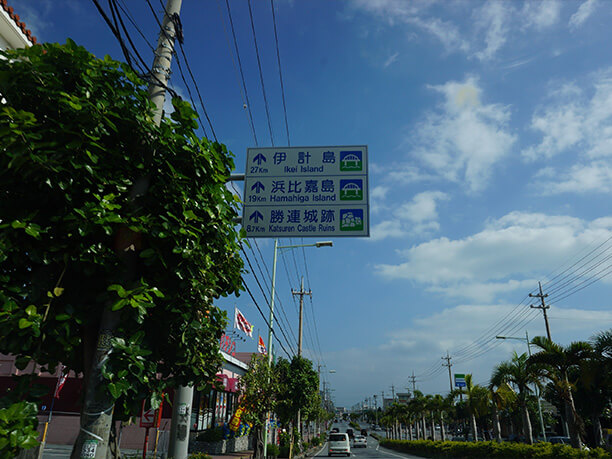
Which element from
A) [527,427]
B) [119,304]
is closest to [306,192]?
[119,304]

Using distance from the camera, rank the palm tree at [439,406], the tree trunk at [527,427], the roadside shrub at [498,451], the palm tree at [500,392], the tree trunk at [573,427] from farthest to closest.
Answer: the palm tree at [439,406]
the palm tree at [500,392]
the tree trunk at [527,427]
the tree trunk at [573,427]
the roadside shrub at [498,451]

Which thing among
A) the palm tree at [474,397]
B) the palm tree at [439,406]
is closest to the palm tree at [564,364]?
the palm tree at [474,397]

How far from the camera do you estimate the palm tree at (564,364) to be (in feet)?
61.0

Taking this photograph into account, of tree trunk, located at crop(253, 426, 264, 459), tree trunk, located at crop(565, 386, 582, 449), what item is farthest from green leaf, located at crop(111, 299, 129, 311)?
tree trunk, located at crop(565, 386, 582, 449)

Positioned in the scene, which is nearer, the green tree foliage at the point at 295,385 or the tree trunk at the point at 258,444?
the tree trunk at the point at 258,444

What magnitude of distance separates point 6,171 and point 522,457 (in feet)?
78.1

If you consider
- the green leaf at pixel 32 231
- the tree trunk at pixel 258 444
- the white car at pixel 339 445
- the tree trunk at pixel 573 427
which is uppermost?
the green leaf at pixel 32 231

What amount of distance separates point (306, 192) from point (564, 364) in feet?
55.6

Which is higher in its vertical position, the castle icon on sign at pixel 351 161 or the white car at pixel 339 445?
the castle icon on sign at pixel 351 161

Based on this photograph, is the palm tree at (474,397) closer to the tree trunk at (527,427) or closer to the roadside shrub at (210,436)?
the tree trunk at (527,427)

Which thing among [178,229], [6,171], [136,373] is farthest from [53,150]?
[136,373]

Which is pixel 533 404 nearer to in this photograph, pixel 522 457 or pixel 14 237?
pixel 522 457

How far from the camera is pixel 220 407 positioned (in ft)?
99.3

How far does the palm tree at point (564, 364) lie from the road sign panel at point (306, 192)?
15.6 meters
